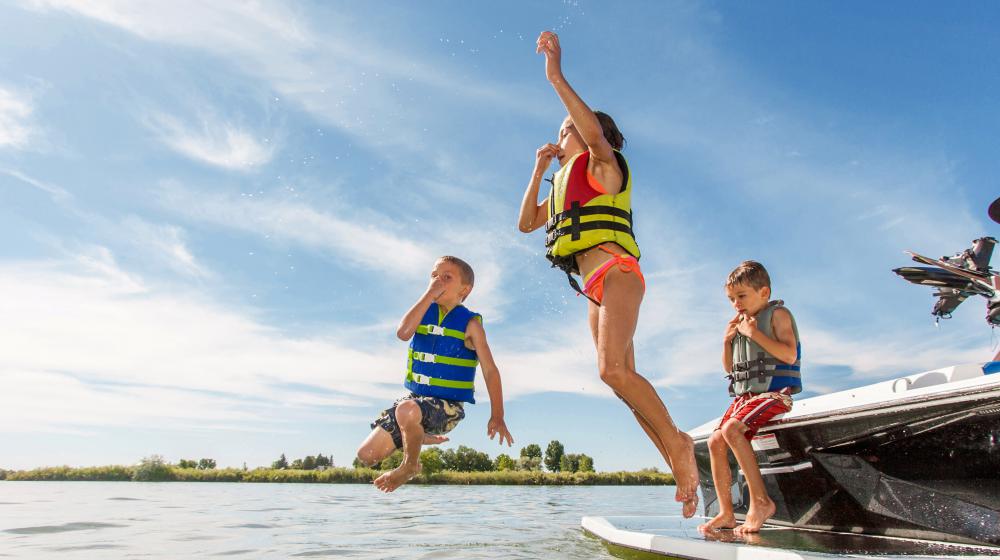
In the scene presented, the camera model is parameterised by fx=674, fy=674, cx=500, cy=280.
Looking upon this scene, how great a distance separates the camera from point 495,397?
4.88 metres

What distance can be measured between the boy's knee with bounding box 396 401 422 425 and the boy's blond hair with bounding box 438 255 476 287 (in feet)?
3.34

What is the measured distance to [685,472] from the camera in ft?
13.6

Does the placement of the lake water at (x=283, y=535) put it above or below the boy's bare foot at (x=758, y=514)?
below

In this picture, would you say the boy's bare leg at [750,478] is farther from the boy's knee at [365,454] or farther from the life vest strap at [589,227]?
the boy's knee at [365,454]

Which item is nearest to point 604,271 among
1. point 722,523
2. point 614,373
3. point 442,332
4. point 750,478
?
point 614,373

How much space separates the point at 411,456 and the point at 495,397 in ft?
2.36

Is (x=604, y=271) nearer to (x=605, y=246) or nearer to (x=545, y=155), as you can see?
(x=605, y=246)

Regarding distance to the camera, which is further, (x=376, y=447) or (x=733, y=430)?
(x=733, y=430)

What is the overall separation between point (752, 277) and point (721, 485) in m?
1.78

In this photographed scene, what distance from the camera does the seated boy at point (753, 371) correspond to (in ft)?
18.2

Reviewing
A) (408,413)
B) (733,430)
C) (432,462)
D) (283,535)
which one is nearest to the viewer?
(408,413)

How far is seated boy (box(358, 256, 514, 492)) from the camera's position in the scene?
15.7 ft

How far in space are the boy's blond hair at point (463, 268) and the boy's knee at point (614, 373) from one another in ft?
4.98

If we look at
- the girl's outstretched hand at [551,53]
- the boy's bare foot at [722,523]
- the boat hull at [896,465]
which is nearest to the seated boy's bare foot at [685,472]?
the boy's bare foot at [722,523]
